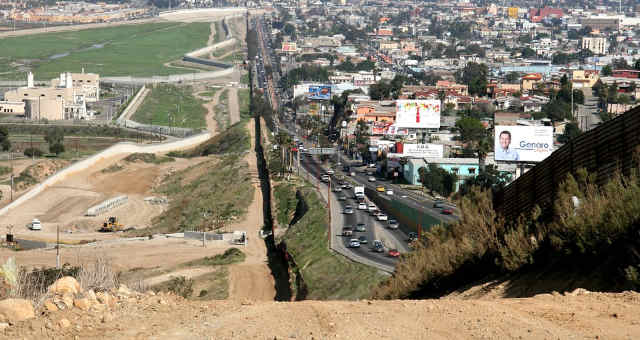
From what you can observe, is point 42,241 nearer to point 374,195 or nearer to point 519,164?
point 374,195

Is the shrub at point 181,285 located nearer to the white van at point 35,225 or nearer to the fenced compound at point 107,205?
the white van at point 35,225

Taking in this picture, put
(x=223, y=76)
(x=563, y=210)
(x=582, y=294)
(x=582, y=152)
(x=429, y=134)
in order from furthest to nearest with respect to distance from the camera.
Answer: (x=223, y=76) → (x=429, y=134) → (x=582, y=152) → (x=563, y=210) → (x=582, y=294)

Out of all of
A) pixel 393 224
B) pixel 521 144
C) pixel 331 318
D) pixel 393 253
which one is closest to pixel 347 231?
pixel 393 224

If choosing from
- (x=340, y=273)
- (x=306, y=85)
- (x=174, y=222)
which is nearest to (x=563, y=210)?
(x=340, y=273)

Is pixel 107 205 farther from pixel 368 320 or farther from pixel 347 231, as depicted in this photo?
pixel 368 320

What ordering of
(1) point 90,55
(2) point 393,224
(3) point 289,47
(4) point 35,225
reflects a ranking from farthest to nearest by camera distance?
1. (3) point 289,47
2. (1) point 90,55
3. (4) point 35,225
4. (2) point 393,224
